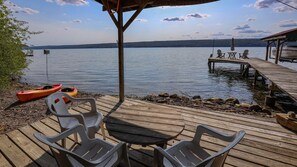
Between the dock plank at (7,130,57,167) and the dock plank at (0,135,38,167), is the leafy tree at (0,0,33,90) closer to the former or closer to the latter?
the dock plank at (7,130,57,167)

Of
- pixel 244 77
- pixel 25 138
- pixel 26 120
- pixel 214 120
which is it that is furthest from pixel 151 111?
pixel 244 77

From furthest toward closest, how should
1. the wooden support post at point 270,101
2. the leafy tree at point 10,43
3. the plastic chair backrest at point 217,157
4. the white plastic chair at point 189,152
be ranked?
the wooden support post at point 270,101 → the leafy tree at point 10,43 → the white plastic chair at point 189,152 → the plastic chair backrest at point 217,157

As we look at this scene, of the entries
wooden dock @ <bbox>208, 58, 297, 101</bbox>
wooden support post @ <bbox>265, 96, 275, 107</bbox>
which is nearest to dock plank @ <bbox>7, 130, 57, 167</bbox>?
wooden dock @ <bbox>208, 58, 297, 101</bbox>

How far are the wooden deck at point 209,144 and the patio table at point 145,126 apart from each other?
4cm

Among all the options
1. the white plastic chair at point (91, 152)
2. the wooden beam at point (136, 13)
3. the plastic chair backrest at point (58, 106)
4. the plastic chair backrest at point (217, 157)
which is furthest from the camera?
the wooden beam at point (136, 13)

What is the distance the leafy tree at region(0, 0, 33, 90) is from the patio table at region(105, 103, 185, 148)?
9.95 ft

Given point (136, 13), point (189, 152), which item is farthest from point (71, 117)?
point (136, 13)

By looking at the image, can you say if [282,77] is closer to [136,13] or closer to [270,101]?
[270,101]

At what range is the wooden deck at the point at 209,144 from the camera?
244 cm

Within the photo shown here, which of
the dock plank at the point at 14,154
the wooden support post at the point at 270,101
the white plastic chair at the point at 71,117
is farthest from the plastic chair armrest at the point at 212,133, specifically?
the wooden support post at the point at 270,101

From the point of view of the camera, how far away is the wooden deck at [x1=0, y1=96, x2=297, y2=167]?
2.44 meters

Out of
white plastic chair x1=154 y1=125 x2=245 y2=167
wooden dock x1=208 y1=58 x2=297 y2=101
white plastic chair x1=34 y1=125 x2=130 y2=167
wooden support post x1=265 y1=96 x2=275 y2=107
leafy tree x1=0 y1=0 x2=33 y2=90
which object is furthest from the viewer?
wooden support post x1=265 y1=96 x2=275 y2=107

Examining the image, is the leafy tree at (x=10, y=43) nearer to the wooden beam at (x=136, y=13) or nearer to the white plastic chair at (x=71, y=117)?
the white plastic chair at (x=71, y=117)

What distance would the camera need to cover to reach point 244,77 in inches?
628
